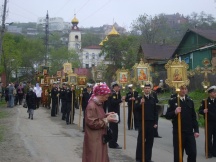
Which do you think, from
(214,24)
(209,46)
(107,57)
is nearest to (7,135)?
(209,46)

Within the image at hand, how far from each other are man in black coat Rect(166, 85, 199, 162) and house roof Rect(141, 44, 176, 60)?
133 feet

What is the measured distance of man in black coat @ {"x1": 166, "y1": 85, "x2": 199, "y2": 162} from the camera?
8195mm

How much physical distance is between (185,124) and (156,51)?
43.6m

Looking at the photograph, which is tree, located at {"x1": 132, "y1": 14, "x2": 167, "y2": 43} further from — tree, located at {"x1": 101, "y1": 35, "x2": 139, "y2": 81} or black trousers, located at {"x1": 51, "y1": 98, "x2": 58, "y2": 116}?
black trousers, located at {"x1": 51, "y1": 98, "x2": 58, "y2": 116}

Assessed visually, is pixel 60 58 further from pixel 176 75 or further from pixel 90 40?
pixel 176 75

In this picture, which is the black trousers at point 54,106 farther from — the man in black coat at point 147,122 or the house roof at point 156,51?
the house roof at point 156,51

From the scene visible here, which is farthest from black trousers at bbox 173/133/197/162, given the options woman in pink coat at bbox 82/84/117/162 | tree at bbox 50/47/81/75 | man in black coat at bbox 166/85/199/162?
tree at bbox 50/47/81/75

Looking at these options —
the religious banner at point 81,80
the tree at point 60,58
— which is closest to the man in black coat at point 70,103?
the religious banner at point 81,80

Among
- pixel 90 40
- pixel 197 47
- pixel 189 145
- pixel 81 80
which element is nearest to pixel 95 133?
pixel 189 145

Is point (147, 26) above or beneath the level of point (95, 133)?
above

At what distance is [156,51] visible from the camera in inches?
2028

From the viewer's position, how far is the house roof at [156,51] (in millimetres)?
49969

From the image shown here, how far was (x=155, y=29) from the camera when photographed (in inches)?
2354

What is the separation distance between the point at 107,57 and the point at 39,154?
39177 mm
